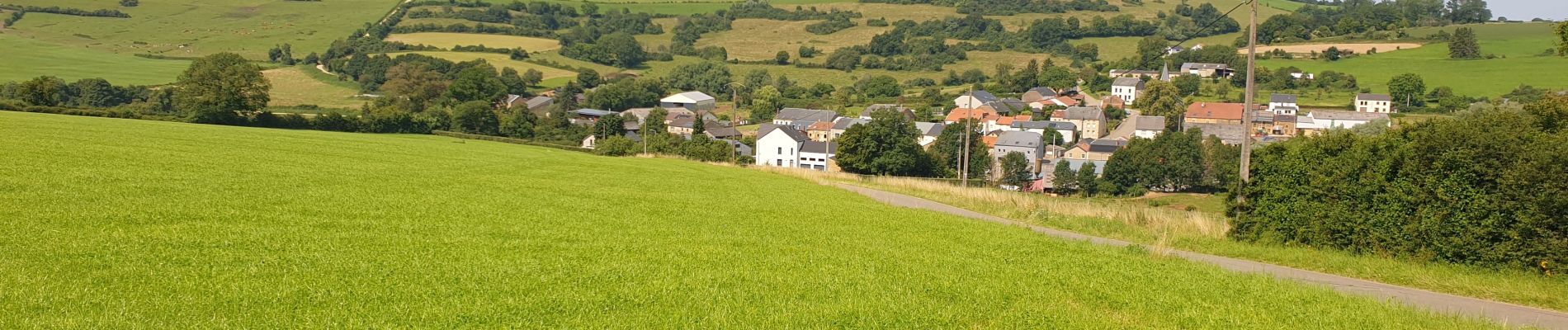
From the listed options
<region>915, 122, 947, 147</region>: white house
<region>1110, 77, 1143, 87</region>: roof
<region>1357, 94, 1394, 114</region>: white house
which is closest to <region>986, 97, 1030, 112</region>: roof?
<region>1110, 77, 1143, 87</region>: roof

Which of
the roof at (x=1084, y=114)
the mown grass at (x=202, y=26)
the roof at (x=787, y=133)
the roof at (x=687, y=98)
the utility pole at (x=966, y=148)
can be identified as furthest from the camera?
the roof at (x=687, y=98)

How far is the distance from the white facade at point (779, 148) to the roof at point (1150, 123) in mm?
40783

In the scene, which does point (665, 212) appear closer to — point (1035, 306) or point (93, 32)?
point (1035, 306)

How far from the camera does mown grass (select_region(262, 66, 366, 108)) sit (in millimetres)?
100812

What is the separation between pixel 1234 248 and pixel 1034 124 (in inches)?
3838

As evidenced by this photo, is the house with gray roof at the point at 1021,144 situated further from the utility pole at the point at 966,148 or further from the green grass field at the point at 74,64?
the green grass field at the point at 74,64

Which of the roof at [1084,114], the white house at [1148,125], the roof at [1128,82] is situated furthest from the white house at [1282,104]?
the roof at [1128,82]

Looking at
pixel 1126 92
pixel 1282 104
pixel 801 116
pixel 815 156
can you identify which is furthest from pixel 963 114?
pixel 815 156

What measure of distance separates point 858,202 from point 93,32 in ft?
464

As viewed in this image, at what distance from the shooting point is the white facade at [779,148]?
84000 millimetres

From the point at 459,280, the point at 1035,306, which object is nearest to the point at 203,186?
the point at 459,280

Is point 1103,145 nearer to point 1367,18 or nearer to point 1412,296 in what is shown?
point 1412,296

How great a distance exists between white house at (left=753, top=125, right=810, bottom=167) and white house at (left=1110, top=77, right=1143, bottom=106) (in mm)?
67010

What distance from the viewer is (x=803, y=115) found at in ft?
392
